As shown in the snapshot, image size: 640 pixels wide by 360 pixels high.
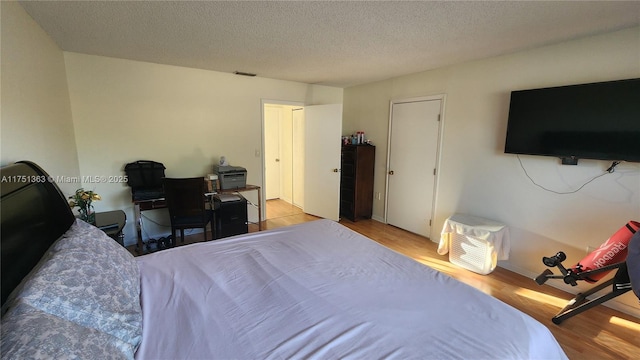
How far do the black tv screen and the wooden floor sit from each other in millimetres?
1267

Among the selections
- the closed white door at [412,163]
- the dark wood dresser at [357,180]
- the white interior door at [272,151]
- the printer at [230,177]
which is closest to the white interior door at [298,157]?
the white interior door at [272,151]

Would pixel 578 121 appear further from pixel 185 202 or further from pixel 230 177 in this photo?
pixel 185 202

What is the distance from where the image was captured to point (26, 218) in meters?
1.24

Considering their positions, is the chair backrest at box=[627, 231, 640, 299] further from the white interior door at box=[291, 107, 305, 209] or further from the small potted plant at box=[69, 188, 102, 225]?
the white interior door at box=[291, 107, 305, 209]

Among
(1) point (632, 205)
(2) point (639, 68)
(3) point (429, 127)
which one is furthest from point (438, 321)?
(3) point (429, 127)

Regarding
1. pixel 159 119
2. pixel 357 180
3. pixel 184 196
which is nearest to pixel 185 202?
pixel 184 196

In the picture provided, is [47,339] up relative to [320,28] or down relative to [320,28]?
down

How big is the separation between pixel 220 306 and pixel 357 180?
3.34 meters

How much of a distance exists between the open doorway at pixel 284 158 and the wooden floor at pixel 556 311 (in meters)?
2.05

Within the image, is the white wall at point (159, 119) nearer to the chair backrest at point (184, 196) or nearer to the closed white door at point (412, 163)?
the chair backrest at point (184, 196)

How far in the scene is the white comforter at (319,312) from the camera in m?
1.00

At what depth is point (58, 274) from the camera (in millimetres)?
967

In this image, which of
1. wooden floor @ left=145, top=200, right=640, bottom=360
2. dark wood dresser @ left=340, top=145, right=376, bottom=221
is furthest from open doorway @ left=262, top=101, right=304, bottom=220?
wooden floor @ left=145, top=200, right=640, bottom=360

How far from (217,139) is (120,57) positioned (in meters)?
1.39
